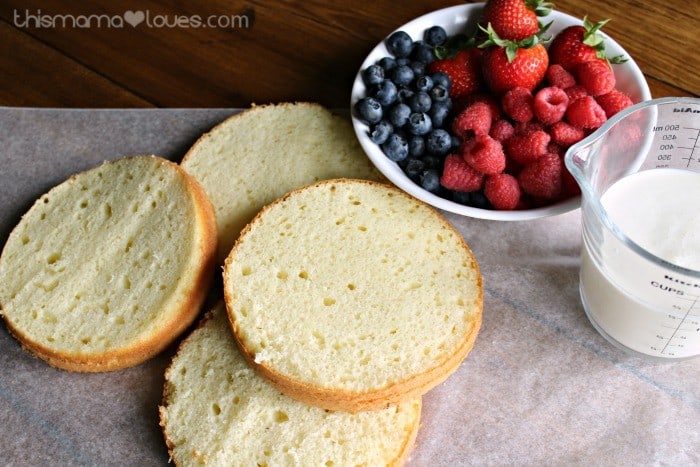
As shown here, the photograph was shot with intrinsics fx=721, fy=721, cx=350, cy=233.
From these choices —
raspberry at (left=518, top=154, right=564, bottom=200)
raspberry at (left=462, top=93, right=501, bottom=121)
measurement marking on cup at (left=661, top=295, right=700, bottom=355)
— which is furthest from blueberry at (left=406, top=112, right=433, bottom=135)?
measurement marking on cup at (left=661, top=295, right=700, bottom=355)

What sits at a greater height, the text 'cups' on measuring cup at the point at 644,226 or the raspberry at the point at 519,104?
the raspberry at the point at 519,104

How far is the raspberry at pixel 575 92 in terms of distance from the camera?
1596 millimetres

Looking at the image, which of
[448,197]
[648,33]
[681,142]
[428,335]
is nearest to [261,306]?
[428,335]

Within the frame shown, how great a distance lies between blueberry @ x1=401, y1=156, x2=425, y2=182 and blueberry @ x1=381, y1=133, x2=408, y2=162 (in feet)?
0.06

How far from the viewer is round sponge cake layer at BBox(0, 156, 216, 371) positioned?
156cm

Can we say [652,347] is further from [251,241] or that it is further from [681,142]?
[251,241]

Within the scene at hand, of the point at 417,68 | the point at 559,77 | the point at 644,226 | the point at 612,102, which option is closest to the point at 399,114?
the point at 417,68

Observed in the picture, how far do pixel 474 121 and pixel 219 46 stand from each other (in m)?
0.87

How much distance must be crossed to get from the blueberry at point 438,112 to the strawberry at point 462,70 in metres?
0.09

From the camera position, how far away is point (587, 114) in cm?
154

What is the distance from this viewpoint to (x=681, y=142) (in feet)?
5.06
